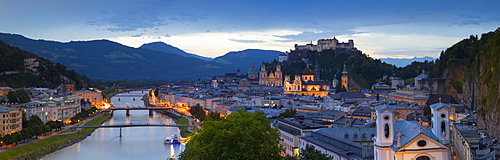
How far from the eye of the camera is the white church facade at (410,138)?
61.7 feet

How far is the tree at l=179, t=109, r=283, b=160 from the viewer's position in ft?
74.3

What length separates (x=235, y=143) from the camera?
23.6 meters

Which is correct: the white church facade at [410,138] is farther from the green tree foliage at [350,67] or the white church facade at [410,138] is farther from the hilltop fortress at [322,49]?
the hilltop fortress at [322,49]

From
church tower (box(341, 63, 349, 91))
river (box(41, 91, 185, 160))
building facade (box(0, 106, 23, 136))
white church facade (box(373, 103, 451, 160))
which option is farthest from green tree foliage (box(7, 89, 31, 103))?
church tower (box(341, 63, 349, 91))

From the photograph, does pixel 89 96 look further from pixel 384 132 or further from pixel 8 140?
pixel 384 132

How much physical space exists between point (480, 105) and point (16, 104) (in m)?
39.6

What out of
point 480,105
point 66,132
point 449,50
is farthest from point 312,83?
point 480,105

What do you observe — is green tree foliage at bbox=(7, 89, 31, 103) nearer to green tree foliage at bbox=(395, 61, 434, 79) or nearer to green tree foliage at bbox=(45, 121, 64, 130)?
green tree foliage at bbox=(45, 121, 64, 130)

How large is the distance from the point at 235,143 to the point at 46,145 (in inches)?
928

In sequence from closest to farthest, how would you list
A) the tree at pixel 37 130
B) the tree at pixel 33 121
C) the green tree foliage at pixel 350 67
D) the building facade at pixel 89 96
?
the tree at pixel 37 130
the tree at pixel 33 121
the building facade at pixel 89 96
the green tree foliage at pixel 350 67

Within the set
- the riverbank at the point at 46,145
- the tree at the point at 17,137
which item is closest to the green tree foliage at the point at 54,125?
the riverbank at the point at 46,145

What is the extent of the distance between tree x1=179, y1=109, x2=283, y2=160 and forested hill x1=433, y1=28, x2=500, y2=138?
9.97m

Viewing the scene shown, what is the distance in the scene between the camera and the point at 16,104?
53.9 m

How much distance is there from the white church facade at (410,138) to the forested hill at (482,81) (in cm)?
687
